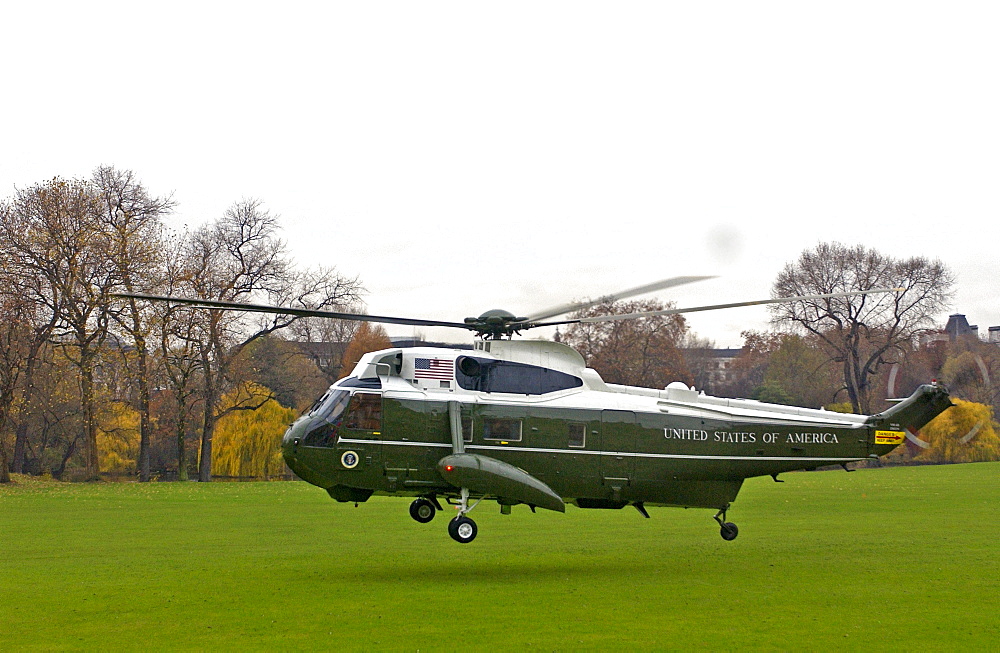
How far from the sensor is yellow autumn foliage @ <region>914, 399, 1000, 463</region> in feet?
221

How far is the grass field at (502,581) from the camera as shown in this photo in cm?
1284

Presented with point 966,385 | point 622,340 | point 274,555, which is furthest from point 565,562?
point 622,340

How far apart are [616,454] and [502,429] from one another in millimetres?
2548

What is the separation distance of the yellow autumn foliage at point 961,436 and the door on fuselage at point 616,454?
51092mm

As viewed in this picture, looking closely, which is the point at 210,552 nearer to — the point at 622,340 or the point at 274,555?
the point at 274,555

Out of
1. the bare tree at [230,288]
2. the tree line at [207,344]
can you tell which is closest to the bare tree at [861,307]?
the tree line at [207,344]

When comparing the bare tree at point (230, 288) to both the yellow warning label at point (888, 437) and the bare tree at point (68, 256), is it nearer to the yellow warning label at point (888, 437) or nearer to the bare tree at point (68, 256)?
the bare tree at point (68, 256)

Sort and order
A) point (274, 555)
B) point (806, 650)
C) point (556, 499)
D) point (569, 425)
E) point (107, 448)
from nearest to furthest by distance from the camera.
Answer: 1. point (806, 650)
2. point (556, 499)
3. point (569, 425)
4. point (274, 555)
5. point (107, 448)

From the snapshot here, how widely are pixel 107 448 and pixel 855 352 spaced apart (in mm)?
55047

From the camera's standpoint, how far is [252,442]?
205ft

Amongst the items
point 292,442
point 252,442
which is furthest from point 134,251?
point 292,442

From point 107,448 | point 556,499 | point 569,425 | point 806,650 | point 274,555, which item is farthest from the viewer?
point 107,448

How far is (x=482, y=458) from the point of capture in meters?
18.8

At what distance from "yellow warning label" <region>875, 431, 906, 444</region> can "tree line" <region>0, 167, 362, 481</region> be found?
34.0m
